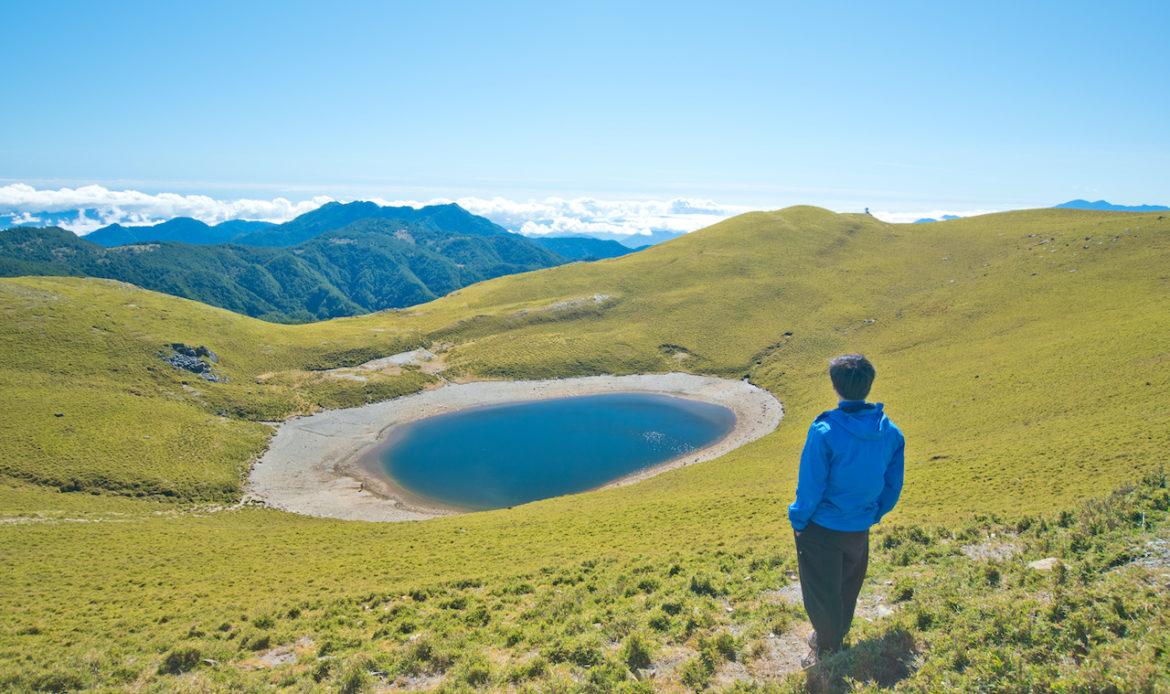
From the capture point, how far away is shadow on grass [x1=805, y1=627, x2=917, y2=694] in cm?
774

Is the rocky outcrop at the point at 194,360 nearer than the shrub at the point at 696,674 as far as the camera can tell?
No

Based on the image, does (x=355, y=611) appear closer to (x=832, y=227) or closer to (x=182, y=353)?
(x=182, y=353)

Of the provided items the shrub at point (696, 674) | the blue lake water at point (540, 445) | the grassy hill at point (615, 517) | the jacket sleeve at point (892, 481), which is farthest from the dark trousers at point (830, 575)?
the blue lake water at point (540, 445)

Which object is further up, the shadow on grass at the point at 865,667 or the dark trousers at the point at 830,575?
the dark trousers at the point at 830,575

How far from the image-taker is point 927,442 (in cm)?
4578

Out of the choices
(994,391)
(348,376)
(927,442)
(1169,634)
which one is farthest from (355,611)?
(348,376)

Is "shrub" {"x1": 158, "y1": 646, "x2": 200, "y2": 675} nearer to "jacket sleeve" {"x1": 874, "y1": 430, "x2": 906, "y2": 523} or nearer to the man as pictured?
the man

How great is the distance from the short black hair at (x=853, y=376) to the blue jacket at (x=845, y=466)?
16 cm

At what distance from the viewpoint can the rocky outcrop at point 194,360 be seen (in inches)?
3231

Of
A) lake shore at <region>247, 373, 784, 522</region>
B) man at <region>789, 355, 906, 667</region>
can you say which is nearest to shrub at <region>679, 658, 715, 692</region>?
man at <region>789, 355, 906, 667</region>

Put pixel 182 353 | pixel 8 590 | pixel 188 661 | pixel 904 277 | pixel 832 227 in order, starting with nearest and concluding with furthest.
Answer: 1. pixel 188 661
2. pixel 8 590
3. pixel 182 353
4. pixel 904 277
5. pixel 832 227

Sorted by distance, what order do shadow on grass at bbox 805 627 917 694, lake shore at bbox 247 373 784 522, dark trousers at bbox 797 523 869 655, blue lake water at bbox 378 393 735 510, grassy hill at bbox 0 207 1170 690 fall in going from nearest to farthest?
shadow on grass at bbox 805 627 917 694 → dark trousers at bbox 797 523 869 655 → grassy hill at bbox 0 207 1170 690 → lake shore at bbox 247 373 784 522 → blue lake water at bbox 378 393 735 510

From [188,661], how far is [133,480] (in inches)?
2050

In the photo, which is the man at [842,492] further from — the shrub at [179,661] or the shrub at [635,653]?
the shrub at [179,661]
